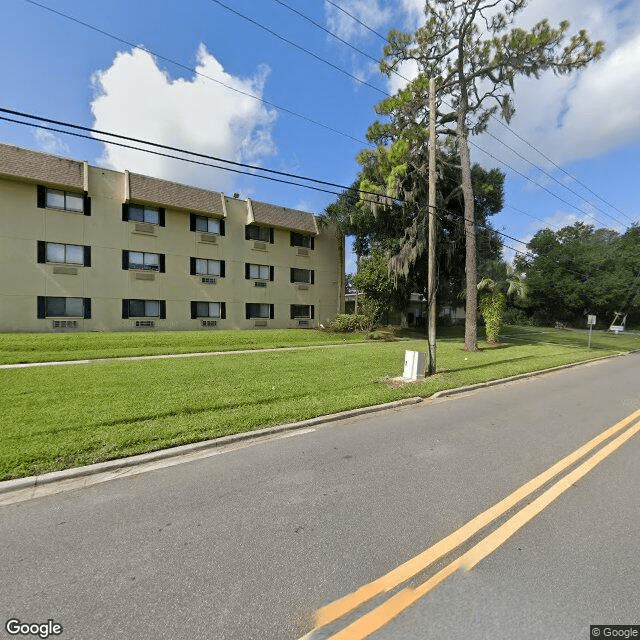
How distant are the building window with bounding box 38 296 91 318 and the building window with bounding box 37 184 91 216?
4610mm

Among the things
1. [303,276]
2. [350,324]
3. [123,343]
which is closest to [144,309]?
[123,343]

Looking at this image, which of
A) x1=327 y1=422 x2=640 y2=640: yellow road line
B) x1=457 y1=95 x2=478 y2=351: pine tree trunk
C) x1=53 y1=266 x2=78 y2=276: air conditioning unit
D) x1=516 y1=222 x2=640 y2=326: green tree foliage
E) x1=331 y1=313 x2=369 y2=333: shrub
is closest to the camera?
x1=327 y1=422 x2=640 y2=640: yellow road line

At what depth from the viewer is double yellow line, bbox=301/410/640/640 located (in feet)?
7.74

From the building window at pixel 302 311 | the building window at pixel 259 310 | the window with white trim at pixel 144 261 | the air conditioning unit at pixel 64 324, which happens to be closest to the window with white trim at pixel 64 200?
the window with white trim at pixel 144 261

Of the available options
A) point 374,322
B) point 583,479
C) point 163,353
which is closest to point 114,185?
point 163,353

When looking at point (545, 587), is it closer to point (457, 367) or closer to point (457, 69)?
point (457, 367)

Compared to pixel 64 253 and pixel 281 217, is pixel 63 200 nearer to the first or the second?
pixel 64 253

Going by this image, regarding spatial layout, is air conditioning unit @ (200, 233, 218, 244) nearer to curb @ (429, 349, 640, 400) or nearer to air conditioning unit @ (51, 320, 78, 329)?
air conditioning unit @ (51, 320, 78, 329)

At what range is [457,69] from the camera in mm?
18516

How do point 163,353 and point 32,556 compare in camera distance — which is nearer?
point 32,556

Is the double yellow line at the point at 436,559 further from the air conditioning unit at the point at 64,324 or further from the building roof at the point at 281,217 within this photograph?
the building roof at the point at 281,217

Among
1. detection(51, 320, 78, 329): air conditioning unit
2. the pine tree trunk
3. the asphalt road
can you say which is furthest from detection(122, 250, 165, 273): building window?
the asphalt road

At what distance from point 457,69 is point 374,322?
14.0 meters

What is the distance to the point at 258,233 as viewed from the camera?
2594cm
